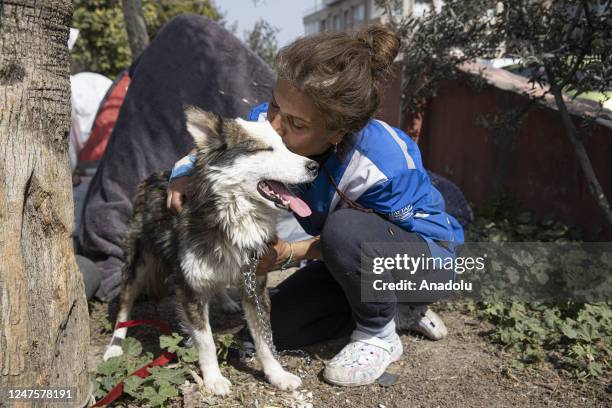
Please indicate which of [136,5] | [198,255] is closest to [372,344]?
[198,255]

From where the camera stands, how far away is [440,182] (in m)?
4.61

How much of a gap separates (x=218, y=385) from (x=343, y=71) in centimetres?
160

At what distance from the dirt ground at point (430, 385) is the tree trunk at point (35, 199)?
741 millimetres

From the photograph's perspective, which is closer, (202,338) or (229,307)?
(202,338)

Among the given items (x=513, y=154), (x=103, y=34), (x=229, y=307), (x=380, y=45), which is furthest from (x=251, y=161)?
(x=103, y=34)

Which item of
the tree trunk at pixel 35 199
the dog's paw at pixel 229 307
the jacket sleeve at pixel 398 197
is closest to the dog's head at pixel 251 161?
the jacket sleeve at pixel 398 197

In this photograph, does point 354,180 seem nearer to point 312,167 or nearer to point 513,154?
point 312,167

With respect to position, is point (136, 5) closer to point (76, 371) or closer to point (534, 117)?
point (534, 117)

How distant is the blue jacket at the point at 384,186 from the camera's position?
278 cm

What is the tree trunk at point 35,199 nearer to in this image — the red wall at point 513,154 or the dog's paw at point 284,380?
the dog's paw at point 284,380

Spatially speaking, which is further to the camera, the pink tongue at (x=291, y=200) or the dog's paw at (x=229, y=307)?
the dog's paw at (x=229, y=307)

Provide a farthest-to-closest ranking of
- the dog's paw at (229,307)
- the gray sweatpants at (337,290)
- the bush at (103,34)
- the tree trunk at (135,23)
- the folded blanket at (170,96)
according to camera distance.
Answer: the bush at (103,34) < the tree trunk at (135,23) < the folded blanket at (170,96) < the dog's paw at (229,307) < the gray sweatpants at (337,290)

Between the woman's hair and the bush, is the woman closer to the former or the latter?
the woman's hair

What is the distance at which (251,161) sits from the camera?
2613 mm
